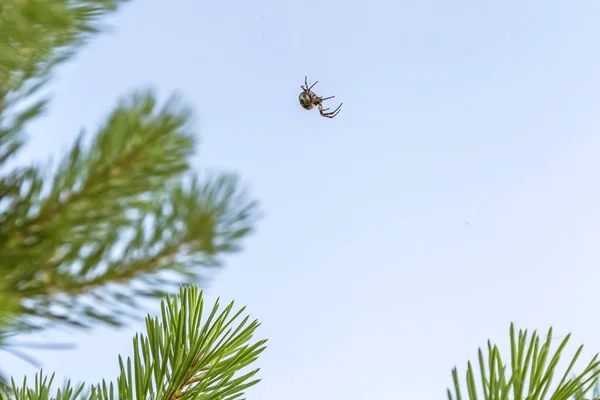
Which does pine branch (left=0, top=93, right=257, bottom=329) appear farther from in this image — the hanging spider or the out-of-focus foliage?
the hanging spider

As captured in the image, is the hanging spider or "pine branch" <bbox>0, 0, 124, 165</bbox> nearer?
"pine branch" <bbox>0, 0, 124, 165</bbox>

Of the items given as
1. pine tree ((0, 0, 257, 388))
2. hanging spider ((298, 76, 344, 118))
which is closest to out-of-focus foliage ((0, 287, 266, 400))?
pine tree ((0, 0, 257, 388))

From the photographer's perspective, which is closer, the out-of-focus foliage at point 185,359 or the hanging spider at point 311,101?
the out-of-focus foliage at point 185,359

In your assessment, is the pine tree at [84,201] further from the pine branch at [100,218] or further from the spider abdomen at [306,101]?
the spider abdomen at [306,101]

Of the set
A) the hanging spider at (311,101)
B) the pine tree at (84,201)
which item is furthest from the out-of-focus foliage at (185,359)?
the hanging spider at (311,101)

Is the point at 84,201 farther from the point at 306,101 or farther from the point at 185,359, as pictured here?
the point at 306,101

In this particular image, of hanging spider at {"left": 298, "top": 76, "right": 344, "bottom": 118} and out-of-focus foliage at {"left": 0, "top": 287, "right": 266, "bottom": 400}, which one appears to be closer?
A: out-of-focus foliage at {"left": 0, "top": 287, "right": 266, "bottom": 400}

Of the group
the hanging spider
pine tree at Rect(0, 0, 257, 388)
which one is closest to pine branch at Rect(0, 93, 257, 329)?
pine tree at Rect(0, 0, 257, 388)

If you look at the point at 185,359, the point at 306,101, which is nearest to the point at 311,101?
the point at 306,101

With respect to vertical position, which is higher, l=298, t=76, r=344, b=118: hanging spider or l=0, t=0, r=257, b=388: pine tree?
l=298, t=76, r=344, b=118: hanging spider

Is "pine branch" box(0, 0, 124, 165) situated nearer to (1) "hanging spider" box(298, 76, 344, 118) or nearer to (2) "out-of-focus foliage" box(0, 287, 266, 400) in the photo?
(2) "out-of-focus foliage" box(0, 287, 266, 400)

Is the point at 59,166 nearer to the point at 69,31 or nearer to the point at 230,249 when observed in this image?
the point at 69,31
